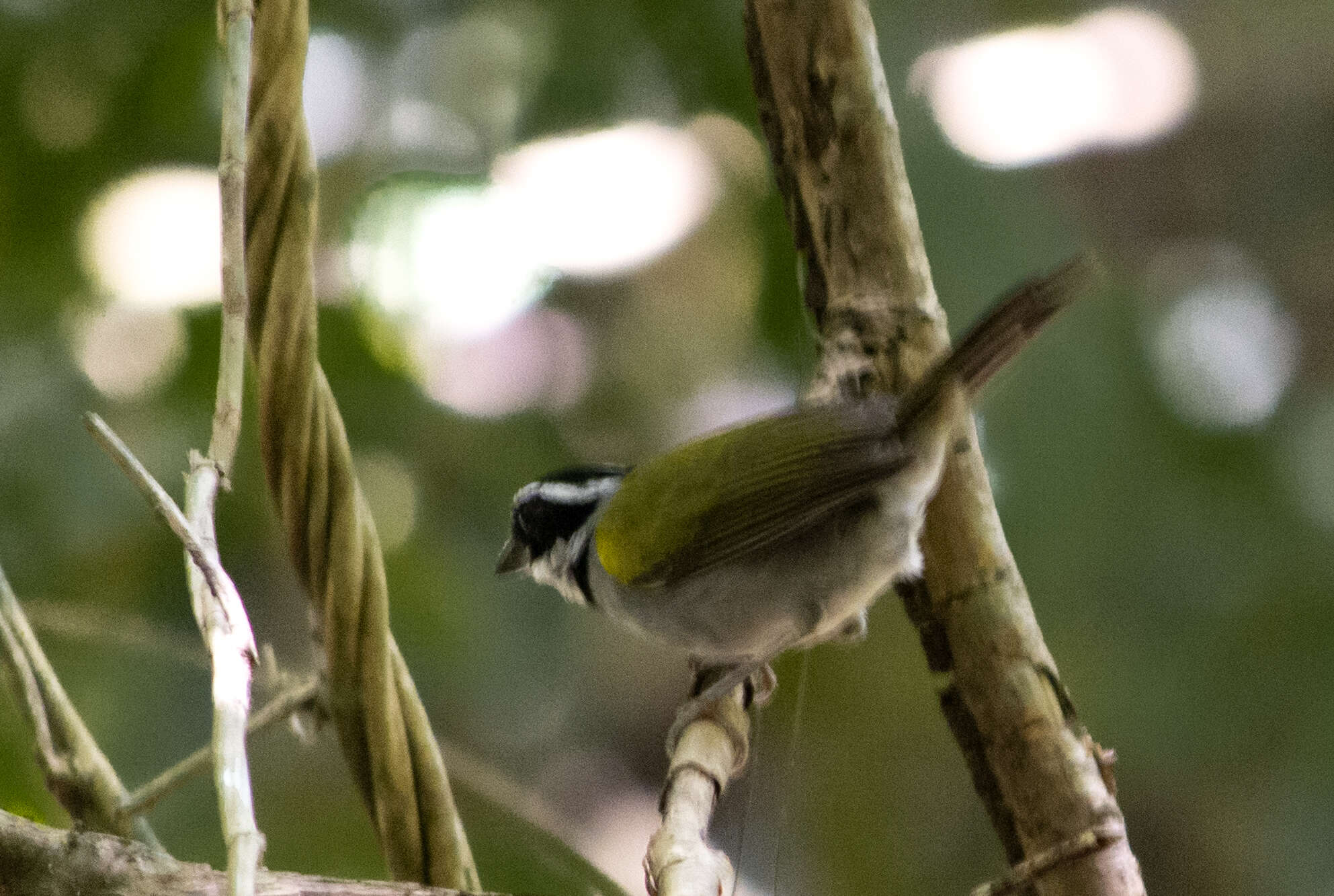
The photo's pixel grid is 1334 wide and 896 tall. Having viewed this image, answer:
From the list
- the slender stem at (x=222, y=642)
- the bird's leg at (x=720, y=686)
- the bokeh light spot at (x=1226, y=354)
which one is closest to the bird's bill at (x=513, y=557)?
the bird's leg at (x=720, y=686)

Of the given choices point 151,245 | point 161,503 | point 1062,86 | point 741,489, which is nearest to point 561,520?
point 741,489

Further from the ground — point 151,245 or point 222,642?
point 151,245

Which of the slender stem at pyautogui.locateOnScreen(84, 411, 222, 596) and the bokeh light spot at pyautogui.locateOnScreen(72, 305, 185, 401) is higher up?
the bokeh light spot at pyautogui.locateOnScreen(72, 305, 185, 401)

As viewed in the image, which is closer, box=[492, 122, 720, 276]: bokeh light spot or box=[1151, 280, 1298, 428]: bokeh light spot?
box=[1151, 280, 1298, 428]: bokeh light spot

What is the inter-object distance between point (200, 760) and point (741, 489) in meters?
0.62

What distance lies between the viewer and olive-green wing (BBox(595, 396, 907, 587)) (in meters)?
1.17

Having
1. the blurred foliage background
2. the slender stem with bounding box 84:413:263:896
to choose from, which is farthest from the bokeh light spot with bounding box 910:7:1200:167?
the slender stem with bounding box 84:413:263:896

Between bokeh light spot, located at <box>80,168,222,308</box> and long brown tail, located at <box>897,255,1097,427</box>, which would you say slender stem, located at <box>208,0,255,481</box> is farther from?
bokeh light spot, located at <box>80,168,222,308</box>

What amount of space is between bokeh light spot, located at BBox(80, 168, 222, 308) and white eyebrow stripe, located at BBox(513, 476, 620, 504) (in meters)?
0.56

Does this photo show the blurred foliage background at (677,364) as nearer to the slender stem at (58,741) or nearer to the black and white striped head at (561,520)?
the black and white striped head at (561,520)

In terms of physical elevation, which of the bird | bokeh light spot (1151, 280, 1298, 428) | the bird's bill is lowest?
the bird

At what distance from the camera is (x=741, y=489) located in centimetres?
131

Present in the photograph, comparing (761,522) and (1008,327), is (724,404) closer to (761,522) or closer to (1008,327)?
(761,522)

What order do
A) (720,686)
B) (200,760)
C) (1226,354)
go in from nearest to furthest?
(200,760) → (720,686) → (1226,354)
